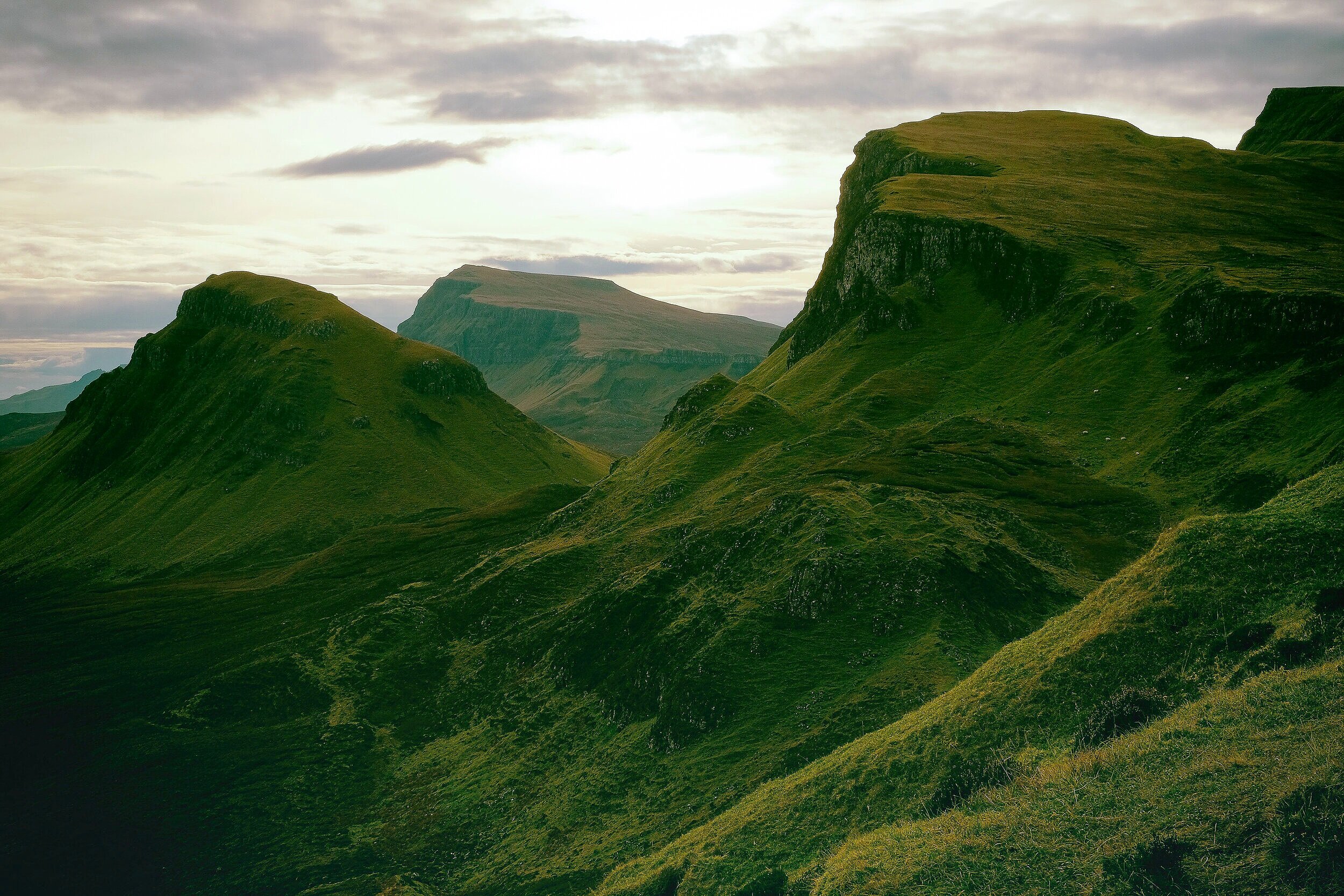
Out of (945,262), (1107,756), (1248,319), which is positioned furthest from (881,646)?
(945,262)

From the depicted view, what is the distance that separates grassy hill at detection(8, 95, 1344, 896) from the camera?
53.1 metres

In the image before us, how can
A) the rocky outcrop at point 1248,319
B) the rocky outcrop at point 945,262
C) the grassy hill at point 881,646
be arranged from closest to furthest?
the grassy hill at point 881,646, the rocky outcrop at point 1248,319, the rocky outcrop at point 945,262

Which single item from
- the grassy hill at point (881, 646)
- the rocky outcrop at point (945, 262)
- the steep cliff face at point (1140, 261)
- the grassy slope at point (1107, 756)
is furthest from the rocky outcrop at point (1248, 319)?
the grassy slope at point (1107, 756)

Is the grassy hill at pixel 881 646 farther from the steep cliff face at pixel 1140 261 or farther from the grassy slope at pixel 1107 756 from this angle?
the steep cliff face at pixel 1140 261

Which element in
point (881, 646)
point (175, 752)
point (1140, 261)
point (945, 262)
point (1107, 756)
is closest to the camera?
point (1107, 756)

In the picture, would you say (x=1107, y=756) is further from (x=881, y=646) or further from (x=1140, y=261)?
(x=1140, y=261)

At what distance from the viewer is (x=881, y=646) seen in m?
91.8

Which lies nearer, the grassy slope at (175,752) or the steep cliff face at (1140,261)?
the grassy slope at (175,752)

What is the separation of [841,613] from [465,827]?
42.0 metres

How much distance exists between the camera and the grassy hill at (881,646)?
2090 inches

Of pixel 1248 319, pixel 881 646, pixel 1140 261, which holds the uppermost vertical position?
pixel 1140 261

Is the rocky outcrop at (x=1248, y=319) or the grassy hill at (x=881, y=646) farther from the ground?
the rocky outcrop at (x=1248, y=319)

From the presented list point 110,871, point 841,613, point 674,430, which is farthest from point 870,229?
point 110,871

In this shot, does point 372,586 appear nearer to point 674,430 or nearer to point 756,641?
point 674,430
